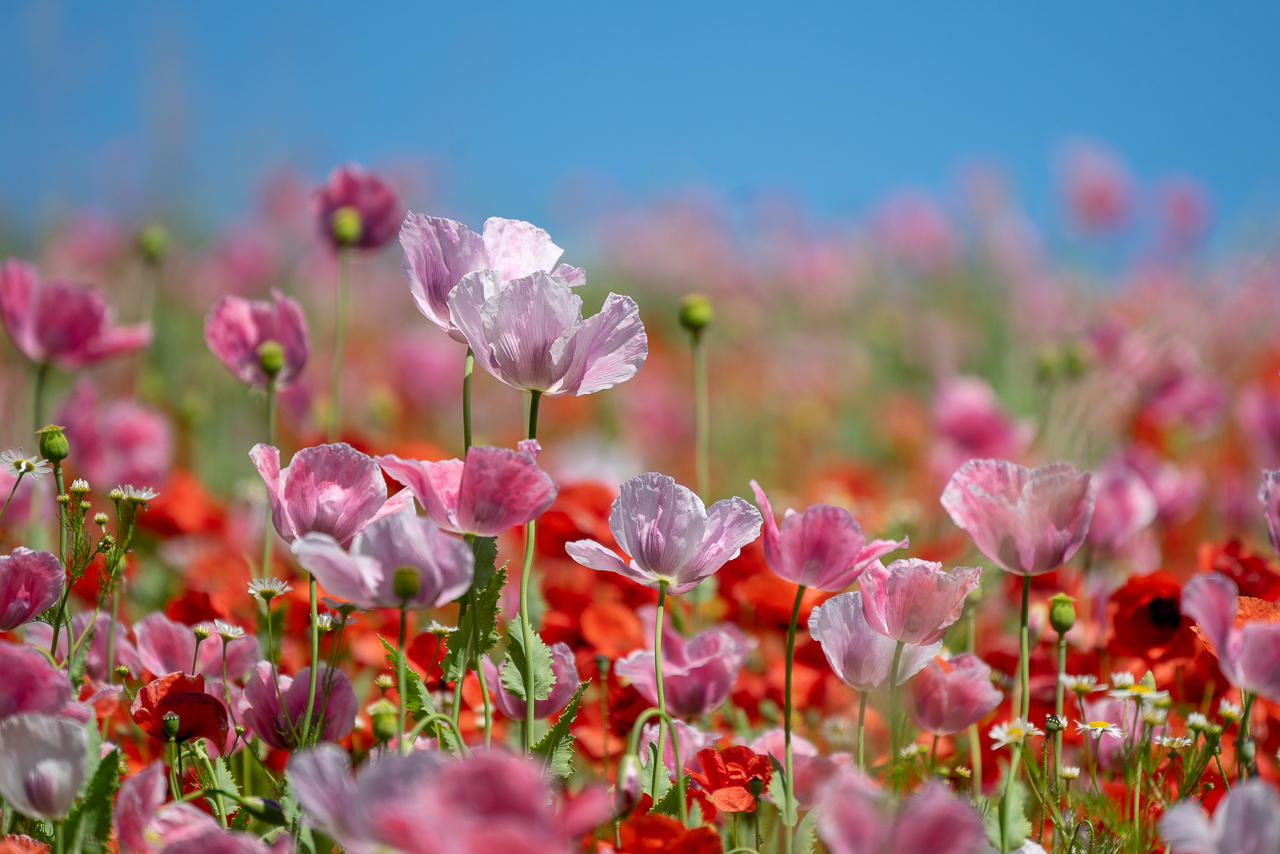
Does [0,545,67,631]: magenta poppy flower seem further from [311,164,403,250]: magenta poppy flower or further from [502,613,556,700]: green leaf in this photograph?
[311,164,403,250]: magenta poppy flower

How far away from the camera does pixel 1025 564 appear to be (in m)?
0.83

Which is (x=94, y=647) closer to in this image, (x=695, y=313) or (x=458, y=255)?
(x=458, y=255)

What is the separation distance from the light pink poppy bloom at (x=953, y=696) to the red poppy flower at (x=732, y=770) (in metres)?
0.16

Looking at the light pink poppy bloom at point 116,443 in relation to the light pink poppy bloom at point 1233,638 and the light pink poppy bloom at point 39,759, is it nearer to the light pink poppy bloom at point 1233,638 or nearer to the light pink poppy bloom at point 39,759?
the light pink poppy bloom at point 39,759

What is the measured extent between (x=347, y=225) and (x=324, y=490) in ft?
2.41

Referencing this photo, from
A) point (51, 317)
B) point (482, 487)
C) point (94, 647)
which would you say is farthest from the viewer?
point (51, 317)

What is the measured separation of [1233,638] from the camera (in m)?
0.76

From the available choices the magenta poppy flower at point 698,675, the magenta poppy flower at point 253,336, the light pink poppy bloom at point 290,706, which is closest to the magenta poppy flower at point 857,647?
the magenta poppy flower at point 698,675

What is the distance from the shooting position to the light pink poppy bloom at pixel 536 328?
30.5 inches

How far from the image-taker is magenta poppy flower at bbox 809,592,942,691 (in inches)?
32.6

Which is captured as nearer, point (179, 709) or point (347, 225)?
point (179, 709)

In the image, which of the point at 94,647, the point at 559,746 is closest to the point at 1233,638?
the point at 559,746

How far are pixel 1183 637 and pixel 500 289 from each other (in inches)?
31.4

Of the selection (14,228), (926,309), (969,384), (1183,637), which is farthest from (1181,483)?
(14,228)
